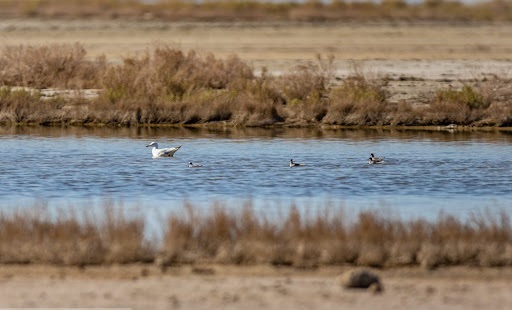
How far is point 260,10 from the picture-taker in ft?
374

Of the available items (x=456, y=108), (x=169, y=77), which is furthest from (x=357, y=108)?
(x=169, y=77)

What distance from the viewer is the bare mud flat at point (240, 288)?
12242 mm

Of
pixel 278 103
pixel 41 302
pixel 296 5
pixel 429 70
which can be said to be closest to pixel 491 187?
pixel 41 302

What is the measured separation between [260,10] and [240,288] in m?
102

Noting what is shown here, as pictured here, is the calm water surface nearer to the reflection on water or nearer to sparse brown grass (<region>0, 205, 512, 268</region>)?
the reflection on water

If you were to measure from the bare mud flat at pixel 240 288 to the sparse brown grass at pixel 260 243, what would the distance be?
21cm

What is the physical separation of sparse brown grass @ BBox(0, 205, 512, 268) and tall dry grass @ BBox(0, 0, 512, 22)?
276 ft

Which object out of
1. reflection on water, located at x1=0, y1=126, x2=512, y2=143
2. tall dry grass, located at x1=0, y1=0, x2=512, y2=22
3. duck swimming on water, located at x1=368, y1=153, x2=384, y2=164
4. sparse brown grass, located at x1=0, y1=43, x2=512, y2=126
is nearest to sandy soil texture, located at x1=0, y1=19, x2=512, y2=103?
sparse brown grass, located at x1=0, y1=43, x2=512, y2=126

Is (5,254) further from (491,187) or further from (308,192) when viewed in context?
(491,187)

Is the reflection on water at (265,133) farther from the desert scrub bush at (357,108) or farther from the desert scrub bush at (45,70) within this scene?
the desert scrub bush at (45,70)

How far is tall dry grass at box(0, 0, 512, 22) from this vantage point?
105 meters

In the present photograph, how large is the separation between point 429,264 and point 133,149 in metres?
14.5

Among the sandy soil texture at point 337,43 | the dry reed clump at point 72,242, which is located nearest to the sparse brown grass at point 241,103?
the sandy soil texture at point 337,43

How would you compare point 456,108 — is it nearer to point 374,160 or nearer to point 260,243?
point 374,160
